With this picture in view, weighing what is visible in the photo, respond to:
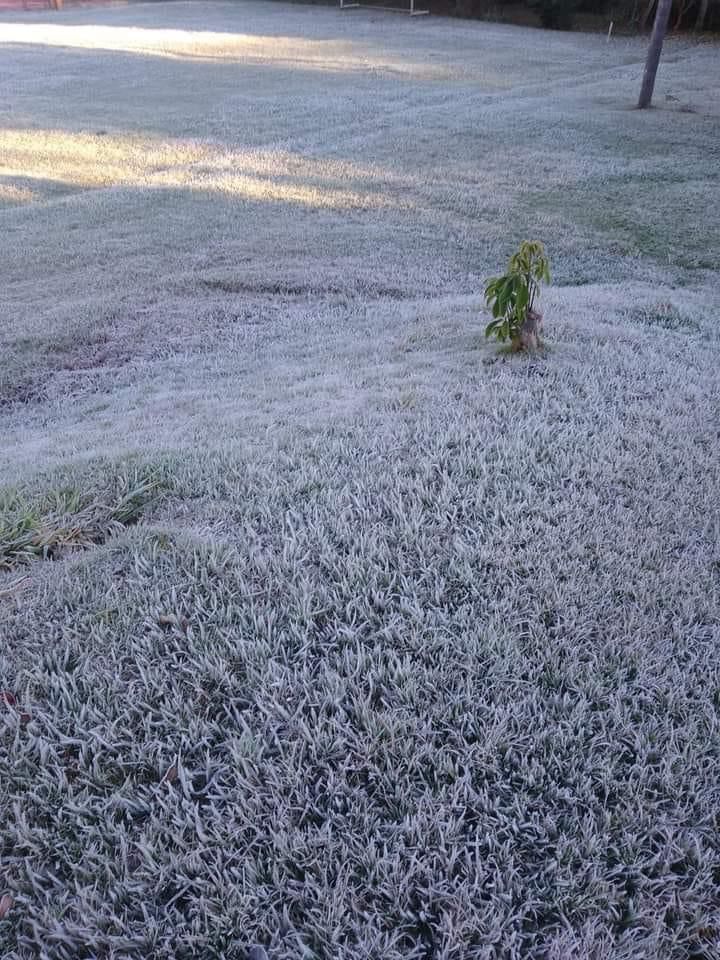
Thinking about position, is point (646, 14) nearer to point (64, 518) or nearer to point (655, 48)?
point (655, 48)

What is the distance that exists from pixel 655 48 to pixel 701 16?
685 inches

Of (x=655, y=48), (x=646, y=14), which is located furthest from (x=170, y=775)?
(x=646, y=14)

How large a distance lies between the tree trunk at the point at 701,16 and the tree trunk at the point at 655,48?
53.8 feet

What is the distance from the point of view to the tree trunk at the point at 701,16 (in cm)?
2667

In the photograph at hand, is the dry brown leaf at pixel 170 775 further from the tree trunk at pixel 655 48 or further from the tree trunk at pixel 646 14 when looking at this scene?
the tree trunk at pixel 646 14

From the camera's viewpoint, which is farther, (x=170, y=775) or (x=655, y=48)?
(x=655, y=48)

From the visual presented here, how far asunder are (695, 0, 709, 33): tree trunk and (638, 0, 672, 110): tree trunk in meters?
16.4

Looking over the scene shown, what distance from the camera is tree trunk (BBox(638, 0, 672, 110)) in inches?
539

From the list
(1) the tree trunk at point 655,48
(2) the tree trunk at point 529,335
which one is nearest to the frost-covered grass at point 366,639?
(2) the tree trunk at point 529,335

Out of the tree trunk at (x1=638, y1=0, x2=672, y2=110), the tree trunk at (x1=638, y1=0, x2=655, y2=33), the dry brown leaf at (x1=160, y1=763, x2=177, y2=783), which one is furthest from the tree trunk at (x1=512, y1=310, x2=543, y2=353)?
the tree trunk at (x1=638, y1=0, x2=655, y2=33)

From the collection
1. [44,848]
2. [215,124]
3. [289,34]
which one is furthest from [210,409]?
[289,34]

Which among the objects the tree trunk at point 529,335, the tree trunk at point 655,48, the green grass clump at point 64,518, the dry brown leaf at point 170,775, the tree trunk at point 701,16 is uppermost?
the tree trunk at point 701,16

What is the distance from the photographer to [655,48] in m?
13.9

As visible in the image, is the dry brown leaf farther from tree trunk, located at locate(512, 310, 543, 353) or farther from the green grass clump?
tree trunk, located at locate(512, 310, 543, 353)
